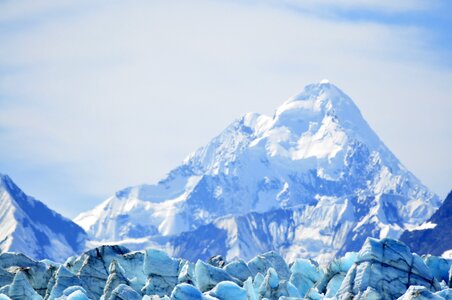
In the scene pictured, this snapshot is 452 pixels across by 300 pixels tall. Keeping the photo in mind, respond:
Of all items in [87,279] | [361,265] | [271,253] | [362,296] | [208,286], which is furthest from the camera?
[271,253]

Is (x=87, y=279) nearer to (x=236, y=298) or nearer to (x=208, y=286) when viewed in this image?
(x=208, y=286)

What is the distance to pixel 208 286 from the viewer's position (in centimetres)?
6956

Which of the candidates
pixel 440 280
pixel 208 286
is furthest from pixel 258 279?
pixel 440 280

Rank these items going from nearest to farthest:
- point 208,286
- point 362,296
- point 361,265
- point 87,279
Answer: point 362,296 → point 361,265 → point 208,286 → point 87,279

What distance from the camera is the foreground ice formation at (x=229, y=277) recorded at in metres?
61.4

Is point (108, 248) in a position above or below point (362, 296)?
above

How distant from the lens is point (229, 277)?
71.6 meters

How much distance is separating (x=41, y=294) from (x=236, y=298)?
802 inches

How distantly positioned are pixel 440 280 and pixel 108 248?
69.2 feet

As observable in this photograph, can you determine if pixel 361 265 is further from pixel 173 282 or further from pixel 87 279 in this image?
pixel 87 279

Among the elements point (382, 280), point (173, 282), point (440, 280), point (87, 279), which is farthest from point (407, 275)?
point (87, 279)

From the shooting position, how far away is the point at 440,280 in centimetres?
7156

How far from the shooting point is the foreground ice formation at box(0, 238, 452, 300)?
2419 inches

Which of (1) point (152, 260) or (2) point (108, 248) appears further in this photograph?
(2) point (108, 248)
